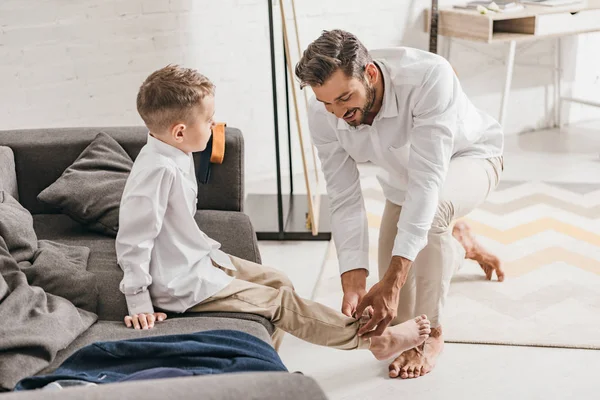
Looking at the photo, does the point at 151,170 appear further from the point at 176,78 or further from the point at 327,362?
the point at 327,362

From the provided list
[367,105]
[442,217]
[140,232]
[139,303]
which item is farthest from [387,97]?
[139,303]

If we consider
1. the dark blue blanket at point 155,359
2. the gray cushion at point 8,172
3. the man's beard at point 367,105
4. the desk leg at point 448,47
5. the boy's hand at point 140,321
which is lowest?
the boy's hand at point 140,321

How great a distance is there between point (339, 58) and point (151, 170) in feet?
1.83

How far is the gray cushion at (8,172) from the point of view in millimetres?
2506

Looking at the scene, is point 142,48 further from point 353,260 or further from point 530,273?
point 530,273

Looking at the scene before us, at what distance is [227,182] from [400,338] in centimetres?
85

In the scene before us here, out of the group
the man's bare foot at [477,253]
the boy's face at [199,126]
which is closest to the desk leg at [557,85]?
the man's bare foot at [477,253]

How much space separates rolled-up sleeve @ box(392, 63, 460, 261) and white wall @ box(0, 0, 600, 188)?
183 cm

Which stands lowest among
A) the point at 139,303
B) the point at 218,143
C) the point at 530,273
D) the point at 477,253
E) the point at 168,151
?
the point at 530,273

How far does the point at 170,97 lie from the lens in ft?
6.75

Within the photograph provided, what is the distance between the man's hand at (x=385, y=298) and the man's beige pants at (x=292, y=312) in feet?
0.22

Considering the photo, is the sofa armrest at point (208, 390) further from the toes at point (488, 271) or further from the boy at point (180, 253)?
the toes at point (488, 271)

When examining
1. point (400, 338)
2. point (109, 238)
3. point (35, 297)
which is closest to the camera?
point (35, 297)

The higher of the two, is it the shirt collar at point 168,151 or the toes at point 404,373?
the shirt collar at point 168,151
